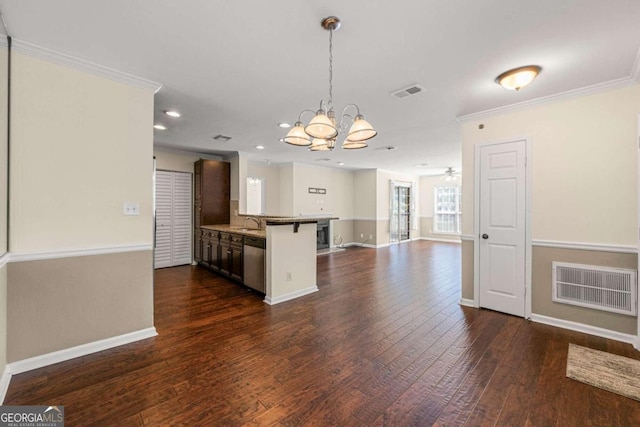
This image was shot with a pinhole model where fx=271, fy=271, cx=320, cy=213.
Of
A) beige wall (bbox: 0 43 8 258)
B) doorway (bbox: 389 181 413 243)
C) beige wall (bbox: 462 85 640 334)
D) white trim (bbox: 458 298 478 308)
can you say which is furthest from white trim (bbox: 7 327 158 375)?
doorway (bbox: 389 181 413 243)

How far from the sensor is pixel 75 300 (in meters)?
2.43

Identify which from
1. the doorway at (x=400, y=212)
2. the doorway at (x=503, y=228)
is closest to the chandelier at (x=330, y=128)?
the doorway at (x=503, y=228)

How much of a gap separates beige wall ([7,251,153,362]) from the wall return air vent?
177 inches

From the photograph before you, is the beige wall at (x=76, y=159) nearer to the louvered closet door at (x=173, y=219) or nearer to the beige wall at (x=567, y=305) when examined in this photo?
the louvered closet door at (x=173, y=219)

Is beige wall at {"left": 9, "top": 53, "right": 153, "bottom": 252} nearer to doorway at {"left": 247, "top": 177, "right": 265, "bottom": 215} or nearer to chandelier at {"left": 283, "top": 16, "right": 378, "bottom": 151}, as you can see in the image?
chandelier at {"left": 283, "top": 16, "right": 378, "bottom": 151}

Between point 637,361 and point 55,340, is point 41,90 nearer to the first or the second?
point 55,340

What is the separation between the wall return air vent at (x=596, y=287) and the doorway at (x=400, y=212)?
634 cm

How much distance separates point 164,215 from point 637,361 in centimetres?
703

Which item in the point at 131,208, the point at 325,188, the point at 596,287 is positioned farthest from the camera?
the point at 325,188

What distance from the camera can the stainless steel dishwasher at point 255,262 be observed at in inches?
156

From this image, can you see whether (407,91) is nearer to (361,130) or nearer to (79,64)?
(361,130)

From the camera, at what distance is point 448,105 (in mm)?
3330

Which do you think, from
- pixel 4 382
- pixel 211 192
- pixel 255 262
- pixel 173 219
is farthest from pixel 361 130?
pixel 173 219

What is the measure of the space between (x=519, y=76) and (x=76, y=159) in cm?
407
